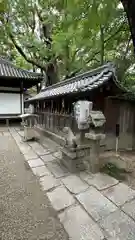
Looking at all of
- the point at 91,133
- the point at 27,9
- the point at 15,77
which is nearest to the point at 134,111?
the point at 91,133

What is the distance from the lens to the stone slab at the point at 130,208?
278cm

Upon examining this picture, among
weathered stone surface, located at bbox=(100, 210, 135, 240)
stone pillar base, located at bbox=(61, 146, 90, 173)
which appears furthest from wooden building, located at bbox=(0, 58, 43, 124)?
weathered stone surface, located at bbox=(100, 210, 135, 240)

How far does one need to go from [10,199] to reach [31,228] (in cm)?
96

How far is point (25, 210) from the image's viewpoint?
9.61ft

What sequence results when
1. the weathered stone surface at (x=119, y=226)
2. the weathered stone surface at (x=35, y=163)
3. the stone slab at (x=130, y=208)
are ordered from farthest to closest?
the weathered stone surface at (x=35, y=163) < the stone slab at (x=130, y=208) < the weathered stone surface at (x=119, y=226)

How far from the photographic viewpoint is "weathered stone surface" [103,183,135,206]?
3.16 m

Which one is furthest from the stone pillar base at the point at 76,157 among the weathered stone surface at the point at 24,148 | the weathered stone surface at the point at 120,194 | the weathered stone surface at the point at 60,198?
the weathered stone surface at the point at 24,148

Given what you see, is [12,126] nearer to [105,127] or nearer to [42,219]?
[105,127]

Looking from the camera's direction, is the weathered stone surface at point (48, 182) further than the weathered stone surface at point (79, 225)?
Yes

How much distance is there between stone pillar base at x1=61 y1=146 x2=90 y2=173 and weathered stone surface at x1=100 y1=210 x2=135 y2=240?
178 cm

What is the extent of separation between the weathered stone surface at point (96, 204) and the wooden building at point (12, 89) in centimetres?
969

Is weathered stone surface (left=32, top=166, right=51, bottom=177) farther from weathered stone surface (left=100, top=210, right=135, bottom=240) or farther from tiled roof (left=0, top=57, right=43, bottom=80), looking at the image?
tiled roof (left=0, top=57, right=43, bottom=80)

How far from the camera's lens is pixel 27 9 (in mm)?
11891

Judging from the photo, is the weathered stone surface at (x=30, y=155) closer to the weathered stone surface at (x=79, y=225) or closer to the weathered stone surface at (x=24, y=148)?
the weathered stone surface at (x=24, y=148)
